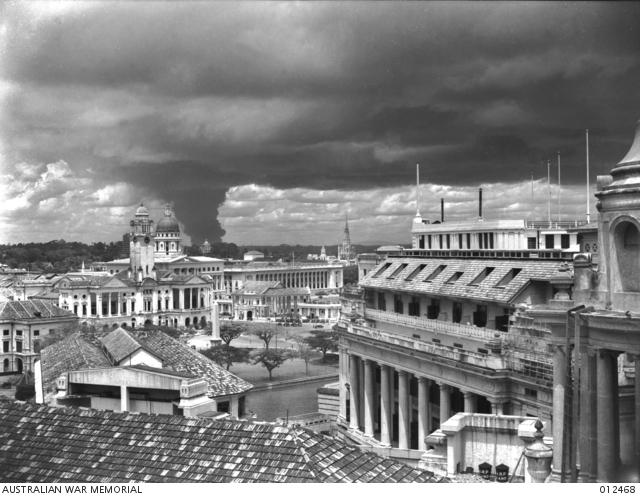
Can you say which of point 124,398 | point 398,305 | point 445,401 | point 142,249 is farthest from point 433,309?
point 142,249

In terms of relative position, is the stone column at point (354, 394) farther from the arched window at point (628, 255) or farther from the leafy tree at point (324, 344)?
the leafy tree at point (324, 344)

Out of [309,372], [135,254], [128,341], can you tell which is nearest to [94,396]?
[128,341]

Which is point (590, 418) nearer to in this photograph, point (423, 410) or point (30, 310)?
point (423, 410)

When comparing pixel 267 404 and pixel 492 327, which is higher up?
pixel 492 327

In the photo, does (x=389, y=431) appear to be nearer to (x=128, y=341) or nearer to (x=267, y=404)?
(x=128, y=341)

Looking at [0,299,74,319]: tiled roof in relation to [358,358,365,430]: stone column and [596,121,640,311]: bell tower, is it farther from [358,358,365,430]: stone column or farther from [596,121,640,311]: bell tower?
[596,121,640,311]: bell tower
